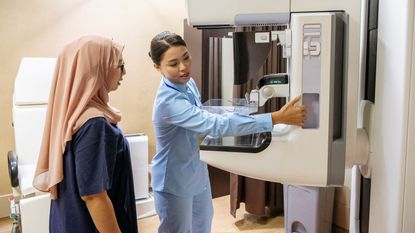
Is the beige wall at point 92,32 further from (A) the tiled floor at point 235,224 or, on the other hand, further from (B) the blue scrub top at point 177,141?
(B) the blue scrub top at point 177,141

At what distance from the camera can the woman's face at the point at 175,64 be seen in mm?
1561

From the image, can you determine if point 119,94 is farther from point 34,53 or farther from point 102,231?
point 102,231

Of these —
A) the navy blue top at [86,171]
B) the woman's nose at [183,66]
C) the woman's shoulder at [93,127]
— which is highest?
the woman's nose at [183,66]

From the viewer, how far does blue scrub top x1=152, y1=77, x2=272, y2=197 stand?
149 centimetres

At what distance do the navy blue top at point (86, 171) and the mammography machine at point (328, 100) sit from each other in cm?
31

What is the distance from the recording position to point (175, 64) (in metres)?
1.57

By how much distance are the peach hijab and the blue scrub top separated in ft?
0.96

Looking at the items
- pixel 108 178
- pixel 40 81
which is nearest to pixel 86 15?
pixel 40 81

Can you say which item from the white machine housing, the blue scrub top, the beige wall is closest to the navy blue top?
the blue scrub top

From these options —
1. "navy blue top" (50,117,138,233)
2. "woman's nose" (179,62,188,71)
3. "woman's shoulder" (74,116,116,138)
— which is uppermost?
"woman's nose" (179,62,188,71)

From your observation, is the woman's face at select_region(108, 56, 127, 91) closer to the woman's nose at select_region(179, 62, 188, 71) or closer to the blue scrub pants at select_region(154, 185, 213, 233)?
the woman's nose at select_region(179, 62, 188, 71)

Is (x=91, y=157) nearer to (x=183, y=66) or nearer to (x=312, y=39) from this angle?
(x=183, y=66)

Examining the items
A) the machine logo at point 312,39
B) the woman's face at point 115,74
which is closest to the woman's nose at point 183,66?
the woman's face at point 115,74

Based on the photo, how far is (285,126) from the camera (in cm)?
113
